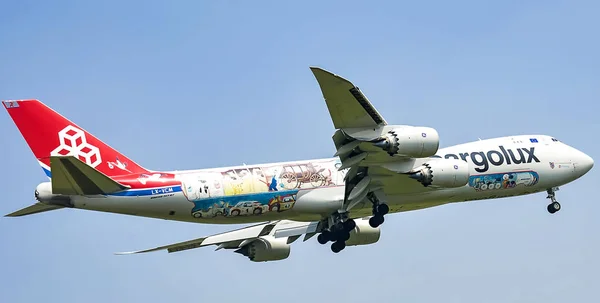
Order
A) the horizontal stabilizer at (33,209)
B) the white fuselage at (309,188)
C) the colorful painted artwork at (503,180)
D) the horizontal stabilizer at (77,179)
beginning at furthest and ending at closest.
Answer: the colorful painted artwork at (503,180) → the white fuselage at (309,188) → the horizontal stabilizer at (33,209) → the horizontal stabilizer at (77,179)

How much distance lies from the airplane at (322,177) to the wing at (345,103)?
0.04 metres

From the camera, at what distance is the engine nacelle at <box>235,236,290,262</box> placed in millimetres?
48406

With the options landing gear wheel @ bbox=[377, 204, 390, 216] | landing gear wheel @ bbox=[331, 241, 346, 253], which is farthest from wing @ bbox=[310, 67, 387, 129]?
landing gear wheel @ bbox=[331, 241, 346, 253]

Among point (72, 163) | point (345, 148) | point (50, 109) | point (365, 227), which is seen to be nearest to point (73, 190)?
point (72, 163)

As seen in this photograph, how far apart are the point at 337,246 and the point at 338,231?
4.47ft

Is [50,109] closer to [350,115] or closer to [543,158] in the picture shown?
[350,115]

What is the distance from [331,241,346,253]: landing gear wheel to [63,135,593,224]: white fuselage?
148 cm

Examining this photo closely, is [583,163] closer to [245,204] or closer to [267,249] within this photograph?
[267,249]

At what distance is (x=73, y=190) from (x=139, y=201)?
2764 mm

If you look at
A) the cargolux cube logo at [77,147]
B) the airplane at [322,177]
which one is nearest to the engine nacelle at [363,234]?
the airplane at [322,177]

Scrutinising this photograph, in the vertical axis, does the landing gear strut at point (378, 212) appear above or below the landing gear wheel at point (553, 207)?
below

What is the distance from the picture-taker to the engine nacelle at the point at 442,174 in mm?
41969

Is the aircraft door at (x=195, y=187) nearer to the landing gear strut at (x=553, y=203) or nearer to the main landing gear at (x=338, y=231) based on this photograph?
the main landing gear at (x=338, y=231)

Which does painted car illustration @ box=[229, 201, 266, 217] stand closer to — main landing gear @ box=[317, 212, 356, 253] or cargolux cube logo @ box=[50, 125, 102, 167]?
main landing gear @ box=[317, 212, 356, 253]
